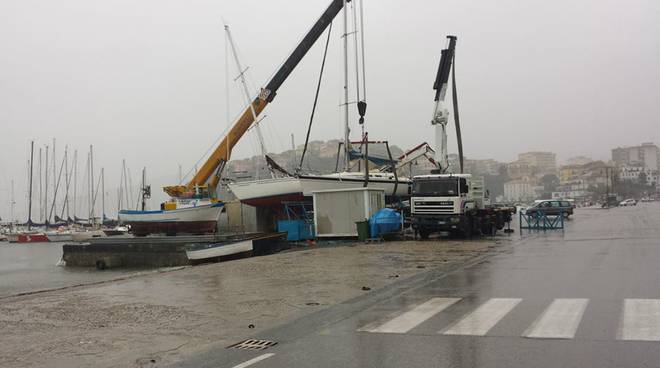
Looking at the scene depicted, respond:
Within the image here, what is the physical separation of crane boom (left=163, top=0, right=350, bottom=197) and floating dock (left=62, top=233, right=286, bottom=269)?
8566mm

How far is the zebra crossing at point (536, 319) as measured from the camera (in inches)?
271

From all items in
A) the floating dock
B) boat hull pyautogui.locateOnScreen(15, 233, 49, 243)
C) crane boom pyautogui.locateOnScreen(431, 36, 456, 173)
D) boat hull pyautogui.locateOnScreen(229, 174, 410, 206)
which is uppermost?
crane boom pyautogui.locateOnScreen(431, 36, 456, 173)

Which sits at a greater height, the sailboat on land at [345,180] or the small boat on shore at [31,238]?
the sailboat on land at [345,180]

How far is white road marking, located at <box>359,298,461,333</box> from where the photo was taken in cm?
757

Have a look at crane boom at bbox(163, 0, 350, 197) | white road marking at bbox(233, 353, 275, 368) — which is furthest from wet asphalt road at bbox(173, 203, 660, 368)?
crane boom at bbox(163, 0, 350, 197)

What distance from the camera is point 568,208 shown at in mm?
47156

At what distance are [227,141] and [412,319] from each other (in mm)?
33641

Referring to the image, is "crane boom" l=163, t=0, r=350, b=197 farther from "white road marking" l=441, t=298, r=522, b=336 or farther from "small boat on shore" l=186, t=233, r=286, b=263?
"white road marking" l=441, t=298, r=522, b=336

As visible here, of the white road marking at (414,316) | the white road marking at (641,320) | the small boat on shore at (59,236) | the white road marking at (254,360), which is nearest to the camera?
the white road marking at (254,360)

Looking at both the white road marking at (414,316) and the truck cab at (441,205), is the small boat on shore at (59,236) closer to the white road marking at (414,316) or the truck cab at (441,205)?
the truck cab at (441,205)

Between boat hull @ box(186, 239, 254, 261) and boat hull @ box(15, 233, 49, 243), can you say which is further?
boat hull @ box(15, 233, 49, 243)

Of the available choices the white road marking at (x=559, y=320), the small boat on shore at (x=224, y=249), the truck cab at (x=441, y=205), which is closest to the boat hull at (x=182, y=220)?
the small boat on shore at (x=224, y=249)

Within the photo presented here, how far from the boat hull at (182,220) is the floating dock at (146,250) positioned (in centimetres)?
677

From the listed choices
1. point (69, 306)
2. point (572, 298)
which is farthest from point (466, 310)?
point (69, 306)
